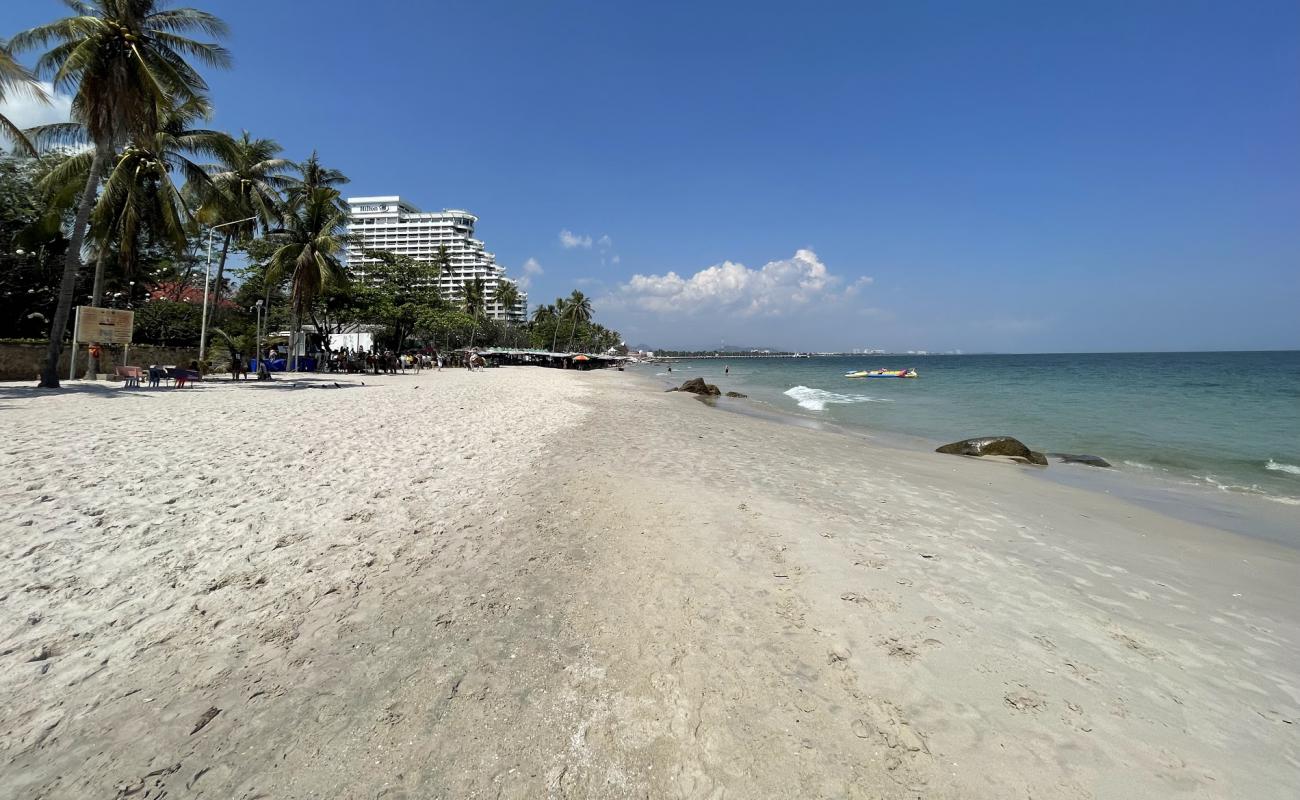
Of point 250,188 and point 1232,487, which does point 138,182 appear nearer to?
point 250,188

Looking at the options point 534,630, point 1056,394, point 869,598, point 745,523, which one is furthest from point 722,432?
point 1056,394

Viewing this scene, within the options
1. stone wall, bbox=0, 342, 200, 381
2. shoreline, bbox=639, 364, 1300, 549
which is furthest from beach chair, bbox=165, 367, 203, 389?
shoreline, bbox=639, 364, 1300, 549

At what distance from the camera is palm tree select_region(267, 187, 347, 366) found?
85.3 ft

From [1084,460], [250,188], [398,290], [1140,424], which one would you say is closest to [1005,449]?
[1084,460]

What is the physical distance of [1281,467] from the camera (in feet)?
39.3

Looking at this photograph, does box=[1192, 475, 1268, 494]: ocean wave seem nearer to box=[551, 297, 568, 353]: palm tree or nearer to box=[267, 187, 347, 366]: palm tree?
box=[267, 187, 347, 366]: palm tree

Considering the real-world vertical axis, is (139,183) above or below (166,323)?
above

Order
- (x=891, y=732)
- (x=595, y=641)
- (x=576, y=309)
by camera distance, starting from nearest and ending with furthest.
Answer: (x=891, y=732) < (x=595, y=641) < (x=576, y=309)

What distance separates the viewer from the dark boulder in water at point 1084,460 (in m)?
12.1

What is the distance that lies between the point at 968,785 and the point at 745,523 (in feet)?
11.7

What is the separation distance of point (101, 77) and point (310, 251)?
12465mm

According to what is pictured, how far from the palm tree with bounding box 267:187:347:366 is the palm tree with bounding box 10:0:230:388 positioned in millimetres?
11008

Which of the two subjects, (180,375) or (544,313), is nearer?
(180,375)

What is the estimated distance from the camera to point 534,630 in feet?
11.8
